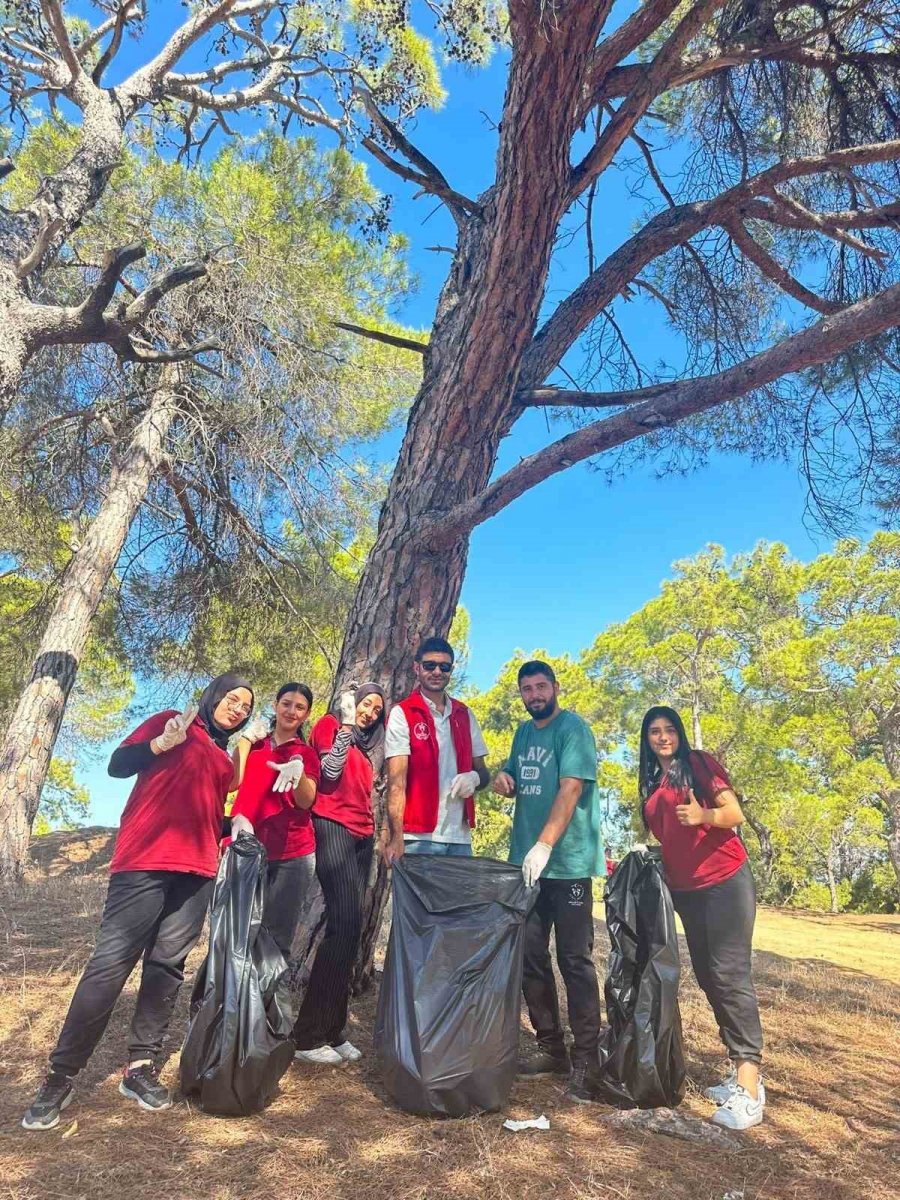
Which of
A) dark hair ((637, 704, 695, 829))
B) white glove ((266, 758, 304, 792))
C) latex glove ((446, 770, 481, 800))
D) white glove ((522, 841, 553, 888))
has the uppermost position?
dark hair ((637, 704, 695, 829))

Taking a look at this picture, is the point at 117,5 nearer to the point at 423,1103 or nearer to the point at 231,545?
the point at 231,545

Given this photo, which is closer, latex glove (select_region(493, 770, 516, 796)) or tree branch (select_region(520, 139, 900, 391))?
latex glove (select_region(493, 770, 516, 796))

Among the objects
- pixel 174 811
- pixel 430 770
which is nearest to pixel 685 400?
pixel 430 770

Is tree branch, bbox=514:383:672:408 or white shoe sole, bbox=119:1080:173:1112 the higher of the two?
tree branch, bbox=514:383:672:408

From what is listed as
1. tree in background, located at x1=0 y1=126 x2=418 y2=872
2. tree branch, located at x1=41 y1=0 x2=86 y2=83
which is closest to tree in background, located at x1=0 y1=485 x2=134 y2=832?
Result: tree in background, located at x1=0 y1=126 x2=418 y2=872

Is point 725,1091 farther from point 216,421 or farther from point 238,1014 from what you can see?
point 216,421

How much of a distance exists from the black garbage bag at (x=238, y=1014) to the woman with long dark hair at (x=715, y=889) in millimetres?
1473

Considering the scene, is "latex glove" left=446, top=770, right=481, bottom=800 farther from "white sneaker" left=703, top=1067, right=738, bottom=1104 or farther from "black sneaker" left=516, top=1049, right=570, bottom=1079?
"white sneaker" left=703, top=1067, right=738, bottom=1104

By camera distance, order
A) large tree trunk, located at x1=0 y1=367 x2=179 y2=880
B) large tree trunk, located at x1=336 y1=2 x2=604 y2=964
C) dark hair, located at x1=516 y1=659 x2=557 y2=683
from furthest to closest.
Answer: large tree trunk, located at x1=0 y1=367 x2=179 y2=880, large tree trunk, located at x1=336 y1=2 x2=604 y2=964, dark hair, located at x1=516 y1=659 x2=557 y2=683

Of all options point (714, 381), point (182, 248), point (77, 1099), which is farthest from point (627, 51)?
point (77, 1099)

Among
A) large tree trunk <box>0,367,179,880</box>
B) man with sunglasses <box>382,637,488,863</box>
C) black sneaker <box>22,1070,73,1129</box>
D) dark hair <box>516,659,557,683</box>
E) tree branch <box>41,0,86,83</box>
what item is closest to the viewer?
black sneaker <box>22,1070,73,1129</box>

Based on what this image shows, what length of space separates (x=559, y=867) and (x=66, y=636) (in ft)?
18.7

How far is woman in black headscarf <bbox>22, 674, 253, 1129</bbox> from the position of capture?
Result: 240 centimetres

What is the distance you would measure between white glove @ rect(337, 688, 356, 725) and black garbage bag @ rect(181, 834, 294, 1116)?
868 mm
